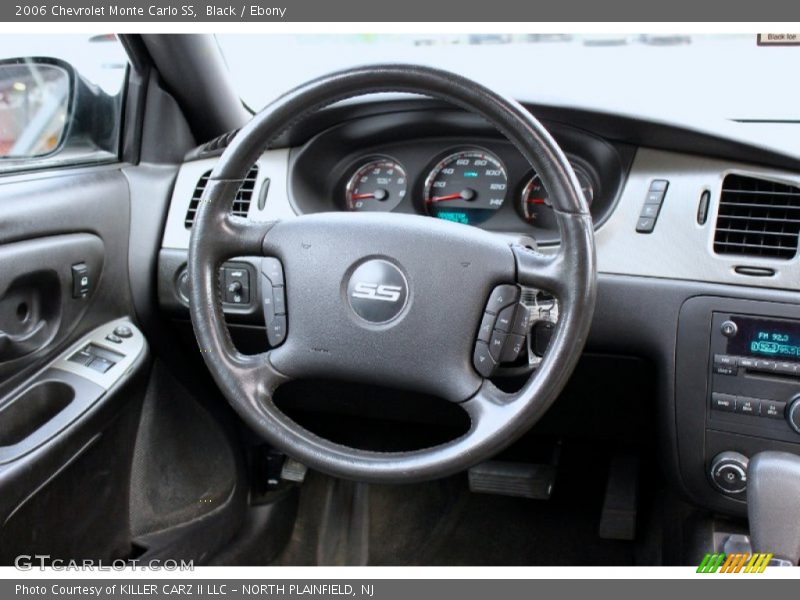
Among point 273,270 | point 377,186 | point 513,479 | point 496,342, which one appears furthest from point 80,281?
point 513,479

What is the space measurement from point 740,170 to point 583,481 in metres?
0.85

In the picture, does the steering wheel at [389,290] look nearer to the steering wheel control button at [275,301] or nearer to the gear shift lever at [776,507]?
the steering wheel control button at [275,301]

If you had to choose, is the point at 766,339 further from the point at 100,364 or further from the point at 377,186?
the point at 100,364

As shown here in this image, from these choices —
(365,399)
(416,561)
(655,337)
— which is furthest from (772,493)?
(416,561)

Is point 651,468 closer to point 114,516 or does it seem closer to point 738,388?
point 738,388

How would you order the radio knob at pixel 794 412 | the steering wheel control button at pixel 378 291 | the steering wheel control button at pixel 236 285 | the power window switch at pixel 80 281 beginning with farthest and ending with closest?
the steering wheel control button at pixel 236 285, the power window switch at pixel 80 281, the radio knob at pixel 794 412, the steering wheel control button at pixel 378 291

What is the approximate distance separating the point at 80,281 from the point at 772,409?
4.25 ft

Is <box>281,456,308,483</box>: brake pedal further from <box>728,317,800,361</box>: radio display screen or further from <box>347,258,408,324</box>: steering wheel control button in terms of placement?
<box>728,317,800,361</box>: radio display screen

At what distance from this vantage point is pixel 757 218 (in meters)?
1.51

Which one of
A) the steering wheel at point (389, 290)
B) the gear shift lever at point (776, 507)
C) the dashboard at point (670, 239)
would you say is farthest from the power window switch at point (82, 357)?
the gear shift lever at point (776, 507)

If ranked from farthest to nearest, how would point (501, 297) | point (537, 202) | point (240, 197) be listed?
point (240, 197)
point (537, 202)
point (501, 297)

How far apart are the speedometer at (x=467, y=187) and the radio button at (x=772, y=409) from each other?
63 cm

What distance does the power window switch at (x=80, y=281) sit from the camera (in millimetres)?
1654

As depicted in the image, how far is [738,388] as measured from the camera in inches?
59.6
